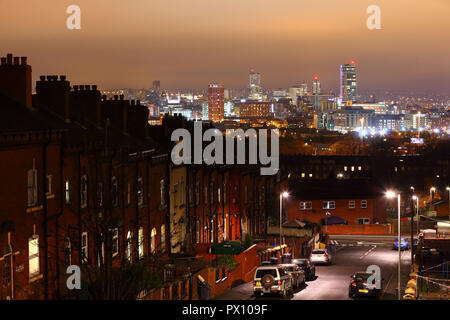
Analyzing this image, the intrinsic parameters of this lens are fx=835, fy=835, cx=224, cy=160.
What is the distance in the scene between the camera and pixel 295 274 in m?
38.5

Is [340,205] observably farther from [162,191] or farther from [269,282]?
[269,282]

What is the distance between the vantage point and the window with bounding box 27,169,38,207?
27.6 metres

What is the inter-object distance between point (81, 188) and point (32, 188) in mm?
4126

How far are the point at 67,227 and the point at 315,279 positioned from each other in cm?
1721

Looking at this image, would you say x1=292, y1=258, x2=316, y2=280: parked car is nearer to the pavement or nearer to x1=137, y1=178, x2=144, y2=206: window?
the pavement

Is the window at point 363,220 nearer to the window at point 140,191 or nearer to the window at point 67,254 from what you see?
the window at point 140,191

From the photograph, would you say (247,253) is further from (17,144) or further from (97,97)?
(17,144)

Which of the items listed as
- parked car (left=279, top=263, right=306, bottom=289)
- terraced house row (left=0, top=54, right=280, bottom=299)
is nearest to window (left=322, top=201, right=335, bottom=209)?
terraced house row (left=0, top=54, right=280, bottom=299)

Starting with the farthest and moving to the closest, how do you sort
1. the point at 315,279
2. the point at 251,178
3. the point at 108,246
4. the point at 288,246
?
the point at 251,178, the point at 288,246, the point at 315,279, the point at 108,246

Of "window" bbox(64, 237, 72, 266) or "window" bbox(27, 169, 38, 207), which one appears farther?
"window" bbox(64, 237, 72, 266)

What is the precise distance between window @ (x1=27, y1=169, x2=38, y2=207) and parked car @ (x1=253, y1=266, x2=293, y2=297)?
1114cm

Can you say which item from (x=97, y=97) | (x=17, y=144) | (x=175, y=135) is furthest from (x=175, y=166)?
(x=17, y=144)

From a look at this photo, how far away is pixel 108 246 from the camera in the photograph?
75.6 ft

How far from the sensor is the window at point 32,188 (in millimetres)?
27562
